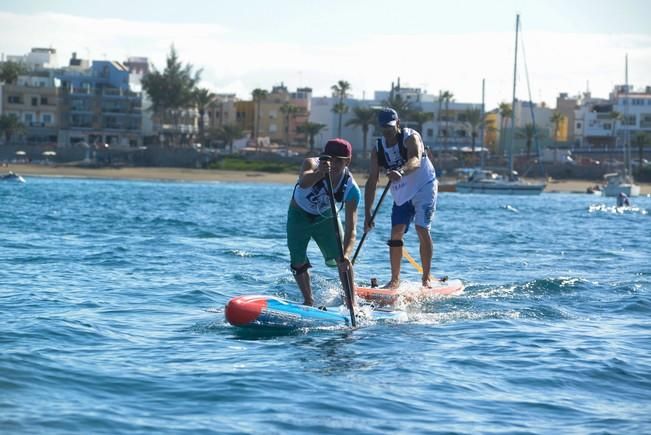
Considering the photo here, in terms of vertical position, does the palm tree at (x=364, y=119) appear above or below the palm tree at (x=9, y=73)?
below

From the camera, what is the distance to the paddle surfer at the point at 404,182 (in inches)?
538

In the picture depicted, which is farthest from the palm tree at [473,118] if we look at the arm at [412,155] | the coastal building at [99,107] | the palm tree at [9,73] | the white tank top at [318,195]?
the white tank top at [318,195]

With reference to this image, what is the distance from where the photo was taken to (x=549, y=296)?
1473cm

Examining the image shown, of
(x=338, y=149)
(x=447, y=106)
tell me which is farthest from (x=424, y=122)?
(x=338, y=149)

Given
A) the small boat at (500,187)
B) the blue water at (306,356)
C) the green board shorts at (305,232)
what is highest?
the green board shorts at (305,232)

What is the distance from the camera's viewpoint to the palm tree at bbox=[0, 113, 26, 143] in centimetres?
10581

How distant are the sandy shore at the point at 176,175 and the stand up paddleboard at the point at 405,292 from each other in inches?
3000

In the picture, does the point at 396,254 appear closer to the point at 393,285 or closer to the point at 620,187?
the point at 393,285

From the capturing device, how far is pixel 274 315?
1110 centimetres

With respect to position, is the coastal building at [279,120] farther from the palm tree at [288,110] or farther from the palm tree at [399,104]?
the palm tree at [399,104]

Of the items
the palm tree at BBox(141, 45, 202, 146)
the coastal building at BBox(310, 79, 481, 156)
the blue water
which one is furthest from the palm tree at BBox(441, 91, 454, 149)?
the blue water

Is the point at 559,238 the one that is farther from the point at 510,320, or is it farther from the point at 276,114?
the point at 276,114

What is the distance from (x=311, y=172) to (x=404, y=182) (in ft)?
10.9

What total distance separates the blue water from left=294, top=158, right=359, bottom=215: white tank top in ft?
4.51
